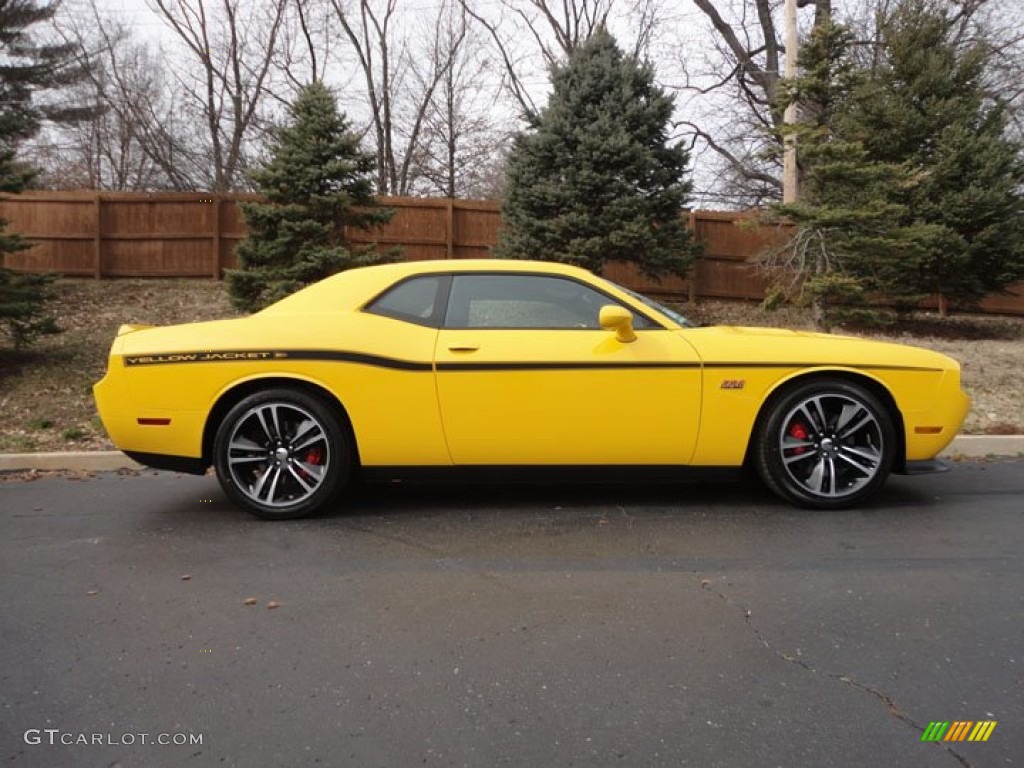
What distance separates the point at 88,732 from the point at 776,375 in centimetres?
358

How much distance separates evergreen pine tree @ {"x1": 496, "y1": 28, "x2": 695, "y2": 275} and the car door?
814cm

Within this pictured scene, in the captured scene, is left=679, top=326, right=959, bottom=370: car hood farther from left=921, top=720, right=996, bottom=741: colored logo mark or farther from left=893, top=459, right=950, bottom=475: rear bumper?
left=921, top=720, right=996, bottom=741: colored logo mark

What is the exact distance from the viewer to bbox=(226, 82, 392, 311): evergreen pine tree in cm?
1117

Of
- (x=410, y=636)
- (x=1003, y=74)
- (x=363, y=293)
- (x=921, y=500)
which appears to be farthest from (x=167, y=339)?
(x=1003, y=74)

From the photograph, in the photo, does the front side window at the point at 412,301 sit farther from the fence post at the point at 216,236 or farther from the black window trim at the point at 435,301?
the fence post at the point at 216,236

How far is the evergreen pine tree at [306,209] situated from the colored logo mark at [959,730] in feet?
32.6

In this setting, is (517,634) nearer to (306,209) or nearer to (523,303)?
(523,303)

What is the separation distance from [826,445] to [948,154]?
38.4 feet

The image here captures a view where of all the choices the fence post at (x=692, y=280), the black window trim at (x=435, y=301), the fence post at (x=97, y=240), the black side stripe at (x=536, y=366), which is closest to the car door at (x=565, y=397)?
the black side stripe at (x=536, y=366)

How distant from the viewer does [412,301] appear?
4.49 m

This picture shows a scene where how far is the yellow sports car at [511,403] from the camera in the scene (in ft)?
13.9

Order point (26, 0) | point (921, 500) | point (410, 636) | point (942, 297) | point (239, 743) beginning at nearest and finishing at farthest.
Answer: point (239, 743) → point (410, 636) → point (921, 500) → point (942, 297) → point (26, 0)

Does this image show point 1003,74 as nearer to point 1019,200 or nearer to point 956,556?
point 1019,200

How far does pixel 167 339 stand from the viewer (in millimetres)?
4367
